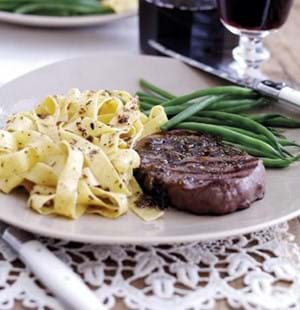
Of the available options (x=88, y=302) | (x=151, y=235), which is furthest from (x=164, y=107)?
(x=88, y=302)

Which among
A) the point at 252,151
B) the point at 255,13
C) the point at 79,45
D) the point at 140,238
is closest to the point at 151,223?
the point at 140,238

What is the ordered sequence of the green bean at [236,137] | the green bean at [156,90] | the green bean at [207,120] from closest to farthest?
the green bean at [236,137] < the green bean at [207,120] < the green bean at [156,90]

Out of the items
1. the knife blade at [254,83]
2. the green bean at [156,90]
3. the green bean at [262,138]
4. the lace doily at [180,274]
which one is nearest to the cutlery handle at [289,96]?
the knife blade at [254,83]

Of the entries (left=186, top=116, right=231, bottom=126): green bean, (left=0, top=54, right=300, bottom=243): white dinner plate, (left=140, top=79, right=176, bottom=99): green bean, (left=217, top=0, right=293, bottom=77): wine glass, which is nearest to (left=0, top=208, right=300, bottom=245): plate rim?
(left=0, top=54, right=300, bottom=243): white dinner plate

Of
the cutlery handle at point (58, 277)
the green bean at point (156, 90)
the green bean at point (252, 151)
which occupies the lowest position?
the green bean at point (156, 90)

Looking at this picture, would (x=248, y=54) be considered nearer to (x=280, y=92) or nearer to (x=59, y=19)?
(x=280, y=92)

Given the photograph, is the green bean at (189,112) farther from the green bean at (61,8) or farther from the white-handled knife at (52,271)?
the green bean at (61,8)

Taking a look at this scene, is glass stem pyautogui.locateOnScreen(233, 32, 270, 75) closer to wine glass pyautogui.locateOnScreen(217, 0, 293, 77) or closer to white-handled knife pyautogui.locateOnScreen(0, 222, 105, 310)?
wine glass pyautogui.locateOnScreen(217, 0, 293, 77)

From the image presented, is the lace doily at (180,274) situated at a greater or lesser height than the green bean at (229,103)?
lesser
